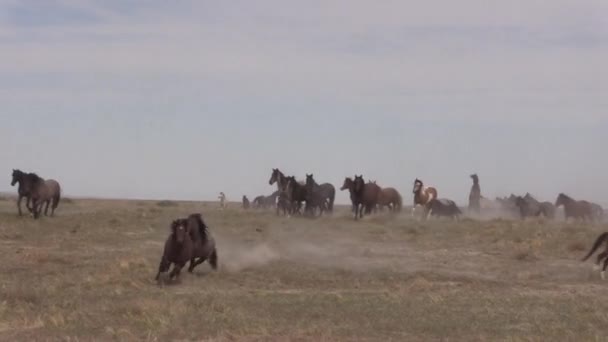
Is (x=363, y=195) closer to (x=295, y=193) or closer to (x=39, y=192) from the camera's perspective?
(x=295, y=193)

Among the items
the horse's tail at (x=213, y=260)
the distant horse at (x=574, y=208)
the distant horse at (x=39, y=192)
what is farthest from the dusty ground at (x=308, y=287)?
the distant horse at (x=574, y=208)

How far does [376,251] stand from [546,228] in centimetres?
1127

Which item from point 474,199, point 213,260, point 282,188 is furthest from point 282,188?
point 213,260

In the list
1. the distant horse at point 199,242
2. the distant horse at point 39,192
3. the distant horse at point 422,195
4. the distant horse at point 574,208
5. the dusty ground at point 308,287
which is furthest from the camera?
the distant horse at point 574,208

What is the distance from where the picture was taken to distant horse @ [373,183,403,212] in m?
50.7

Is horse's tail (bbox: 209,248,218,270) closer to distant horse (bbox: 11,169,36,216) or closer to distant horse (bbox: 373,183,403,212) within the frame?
distant horse (bbox: 11,169,36,216)

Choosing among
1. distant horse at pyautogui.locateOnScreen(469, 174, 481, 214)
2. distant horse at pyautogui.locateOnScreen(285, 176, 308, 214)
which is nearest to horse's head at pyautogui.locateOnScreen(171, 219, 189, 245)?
distant horse at pyautogui.locateOnScreen(285, 176, 308, 214)

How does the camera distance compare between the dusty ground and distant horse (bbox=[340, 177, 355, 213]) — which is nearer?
the dusty ground

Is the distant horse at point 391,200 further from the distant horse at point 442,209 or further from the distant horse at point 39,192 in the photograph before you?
the distant horse at point 39,192

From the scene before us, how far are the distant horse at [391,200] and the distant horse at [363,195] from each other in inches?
130

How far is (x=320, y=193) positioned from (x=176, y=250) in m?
27.8

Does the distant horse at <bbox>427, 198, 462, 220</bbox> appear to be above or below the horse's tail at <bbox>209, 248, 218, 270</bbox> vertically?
above

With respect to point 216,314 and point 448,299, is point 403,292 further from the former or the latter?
point 216,314

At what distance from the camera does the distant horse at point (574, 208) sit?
53.2m
